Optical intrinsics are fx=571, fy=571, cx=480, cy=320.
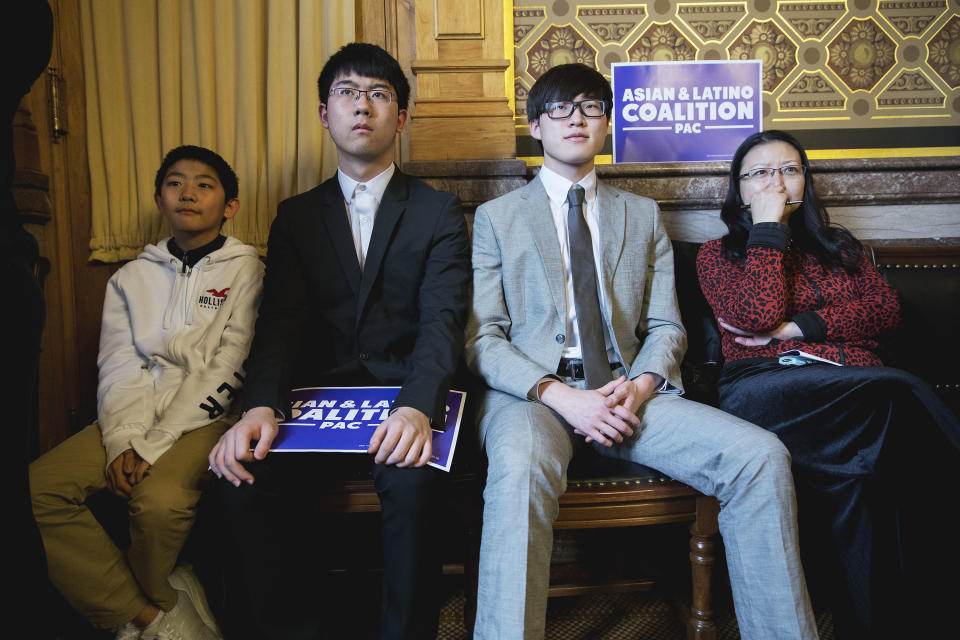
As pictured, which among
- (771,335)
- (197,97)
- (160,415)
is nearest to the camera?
(160,415)

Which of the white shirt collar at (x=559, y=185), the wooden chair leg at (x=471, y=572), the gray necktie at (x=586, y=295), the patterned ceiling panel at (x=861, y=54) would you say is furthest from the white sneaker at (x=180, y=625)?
the patterned ceiling panel at (x=861, y=54)

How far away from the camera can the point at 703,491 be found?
4.18 ft

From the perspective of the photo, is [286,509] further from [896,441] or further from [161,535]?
[896,441]

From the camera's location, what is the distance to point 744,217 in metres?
1.80

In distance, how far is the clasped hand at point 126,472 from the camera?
1357 millimetres

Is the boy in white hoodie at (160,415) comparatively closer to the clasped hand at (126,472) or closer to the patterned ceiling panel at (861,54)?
the clasped hand at (126,472)

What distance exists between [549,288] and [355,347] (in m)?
0.56

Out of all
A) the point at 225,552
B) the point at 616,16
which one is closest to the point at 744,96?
the point at 616,16

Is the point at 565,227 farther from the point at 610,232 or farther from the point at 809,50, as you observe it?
the point at 809,50

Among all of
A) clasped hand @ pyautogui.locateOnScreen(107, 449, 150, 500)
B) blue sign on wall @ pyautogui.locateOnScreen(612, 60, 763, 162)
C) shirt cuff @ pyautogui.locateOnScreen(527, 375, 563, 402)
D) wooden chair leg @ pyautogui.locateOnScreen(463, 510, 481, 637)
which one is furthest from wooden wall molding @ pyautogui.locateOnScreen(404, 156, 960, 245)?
clasped hand @ pyautogui.locateOnScreen(107, 449, 150, 500)

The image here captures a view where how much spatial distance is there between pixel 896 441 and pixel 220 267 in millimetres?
1818

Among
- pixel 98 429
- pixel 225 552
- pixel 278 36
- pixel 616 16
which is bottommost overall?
pixel 225 552

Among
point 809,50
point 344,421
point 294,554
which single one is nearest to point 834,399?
point 344,421

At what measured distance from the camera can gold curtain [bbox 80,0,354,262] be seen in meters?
1.98
